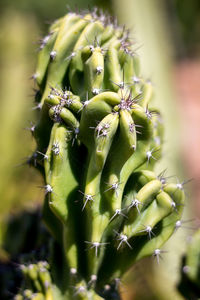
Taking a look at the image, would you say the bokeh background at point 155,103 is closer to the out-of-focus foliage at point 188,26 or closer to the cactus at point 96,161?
the cactus at point 96,161

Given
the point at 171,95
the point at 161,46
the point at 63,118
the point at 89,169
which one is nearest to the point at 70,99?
the point at 63,118

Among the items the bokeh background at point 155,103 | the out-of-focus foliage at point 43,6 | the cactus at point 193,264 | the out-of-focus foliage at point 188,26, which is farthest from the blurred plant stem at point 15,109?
the out-of-focus foliage at point 188,26

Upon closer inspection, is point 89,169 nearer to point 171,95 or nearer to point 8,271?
point 8,271

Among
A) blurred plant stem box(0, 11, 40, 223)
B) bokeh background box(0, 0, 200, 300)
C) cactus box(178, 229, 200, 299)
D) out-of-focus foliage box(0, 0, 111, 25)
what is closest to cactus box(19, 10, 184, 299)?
cactus box(178, 229, 200, 299)

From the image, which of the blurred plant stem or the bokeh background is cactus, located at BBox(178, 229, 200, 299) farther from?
the blurred plant stem

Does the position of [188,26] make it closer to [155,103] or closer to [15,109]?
[15,109]

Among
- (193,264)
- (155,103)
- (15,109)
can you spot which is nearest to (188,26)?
(15,109)
